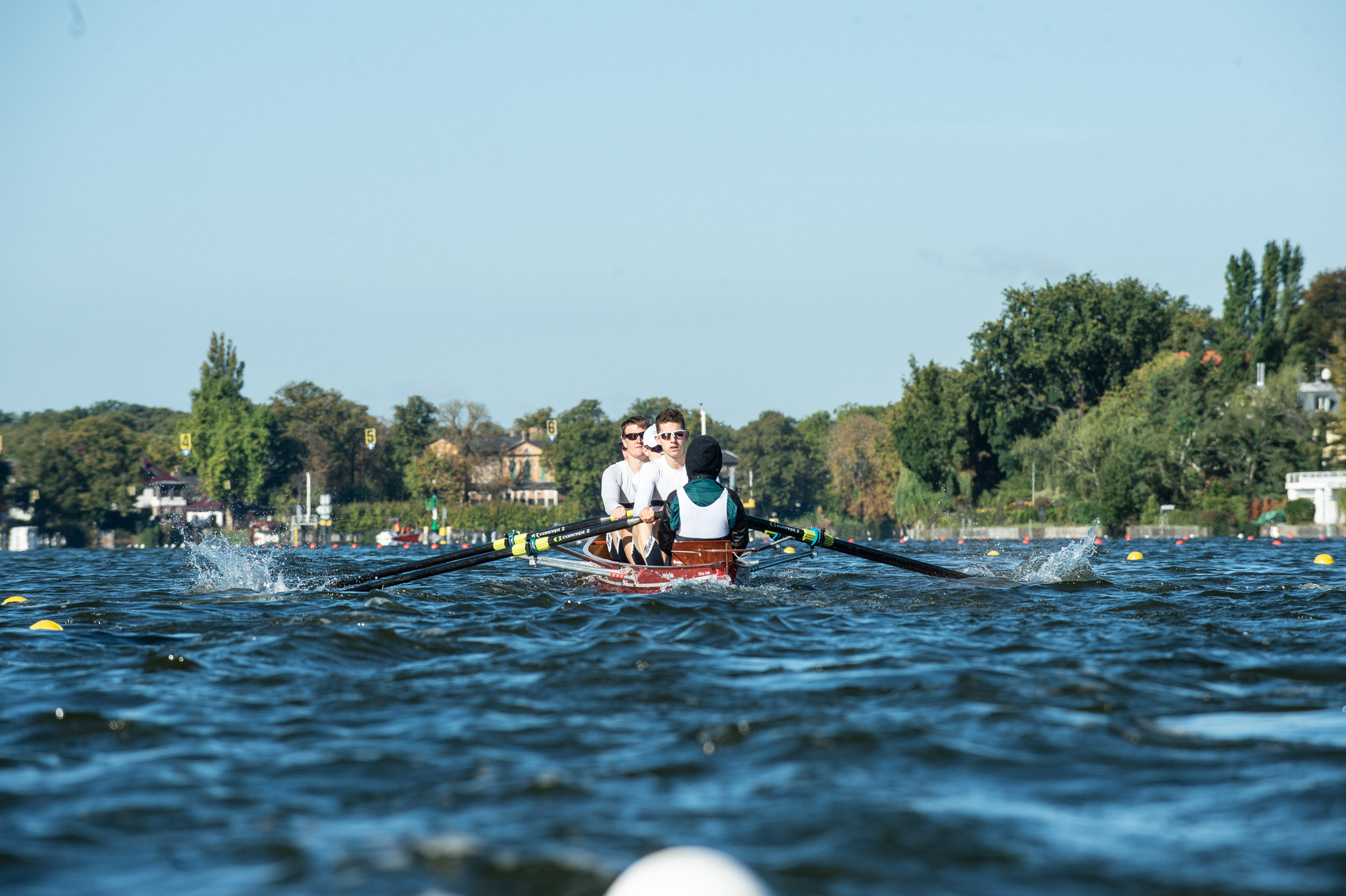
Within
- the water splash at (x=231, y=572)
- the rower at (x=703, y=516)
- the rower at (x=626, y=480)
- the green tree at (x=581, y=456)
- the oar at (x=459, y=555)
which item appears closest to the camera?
the rower at (x=703, y=516)

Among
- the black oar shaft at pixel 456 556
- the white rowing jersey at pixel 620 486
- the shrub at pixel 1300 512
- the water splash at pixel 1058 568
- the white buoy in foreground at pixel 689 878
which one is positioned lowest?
the shrub at pixel 1300 512

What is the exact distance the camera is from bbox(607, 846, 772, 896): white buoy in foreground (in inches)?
111

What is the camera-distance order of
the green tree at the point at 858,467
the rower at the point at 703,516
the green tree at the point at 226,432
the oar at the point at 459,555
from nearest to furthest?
the rower at the point at 703,516, the oar at the point at 459,555, the green tree at the point at 226,432, the green tree at the point at 858,467

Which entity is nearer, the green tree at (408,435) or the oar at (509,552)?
the oar at (509,552)

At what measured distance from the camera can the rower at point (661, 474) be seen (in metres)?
11.9

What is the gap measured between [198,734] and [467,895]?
254cm

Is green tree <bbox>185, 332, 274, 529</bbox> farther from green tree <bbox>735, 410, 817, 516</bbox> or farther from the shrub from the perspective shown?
the shrub

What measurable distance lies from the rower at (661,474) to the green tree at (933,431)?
6210 centimetres

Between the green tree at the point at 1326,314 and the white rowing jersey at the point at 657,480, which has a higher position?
the green tree at the point at 1326,314

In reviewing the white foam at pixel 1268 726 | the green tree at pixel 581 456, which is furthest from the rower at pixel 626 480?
the green tree at pixel 581 456

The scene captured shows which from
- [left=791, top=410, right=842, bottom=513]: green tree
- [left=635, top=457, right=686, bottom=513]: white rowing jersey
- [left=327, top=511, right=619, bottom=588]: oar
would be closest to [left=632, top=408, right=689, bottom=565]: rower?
[left=635, top=457, right=686, bottom=513]: white rowing jersey

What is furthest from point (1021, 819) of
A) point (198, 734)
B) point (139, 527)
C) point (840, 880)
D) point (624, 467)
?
point (139, 527)

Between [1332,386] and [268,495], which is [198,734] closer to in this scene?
[1332,386]

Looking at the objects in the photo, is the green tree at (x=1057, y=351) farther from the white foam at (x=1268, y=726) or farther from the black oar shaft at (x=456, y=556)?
the white foam at (x=1268, y=726)
